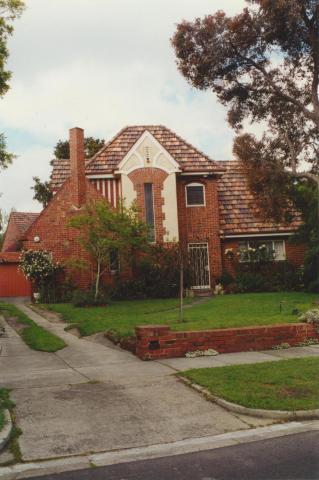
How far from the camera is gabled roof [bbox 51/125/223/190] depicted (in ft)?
84.3

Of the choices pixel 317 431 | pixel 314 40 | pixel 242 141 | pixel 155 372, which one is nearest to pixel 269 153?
pixel 242 141

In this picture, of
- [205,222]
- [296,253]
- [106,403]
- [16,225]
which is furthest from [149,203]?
[16,225]

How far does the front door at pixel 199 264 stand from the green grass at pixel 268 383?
626 inches

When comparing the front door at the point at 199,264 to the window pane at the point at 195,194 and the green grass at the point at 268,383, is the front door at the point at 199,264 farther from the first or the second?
the green grass at the point at 268,383

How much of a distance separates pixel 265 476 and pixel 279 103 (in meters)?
18.1

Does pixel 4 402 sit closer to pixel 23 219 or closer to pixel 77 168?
pixel 77 168

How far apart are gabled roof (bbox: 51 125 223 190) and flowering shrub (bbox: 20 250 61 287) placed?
167 inches

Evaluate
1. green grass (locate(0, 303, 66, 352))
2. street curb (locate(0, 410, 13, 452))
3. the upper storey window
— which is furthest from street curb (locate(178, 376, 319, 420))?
the upper storey window

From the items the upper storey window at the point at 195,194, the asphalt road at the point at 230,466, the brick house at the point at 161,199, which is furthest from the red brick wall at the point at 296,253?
the asphalt road at the point at 230,466

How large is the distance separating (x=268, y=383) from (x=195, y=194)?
1910cm

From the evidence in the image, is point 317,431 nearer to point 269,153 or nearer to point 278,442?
point 278,442

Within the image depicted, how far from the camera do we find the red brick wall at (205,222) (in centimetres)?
2592

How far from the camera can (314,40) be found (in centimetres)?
1867

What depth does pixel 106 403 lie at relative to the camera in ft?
24.4
